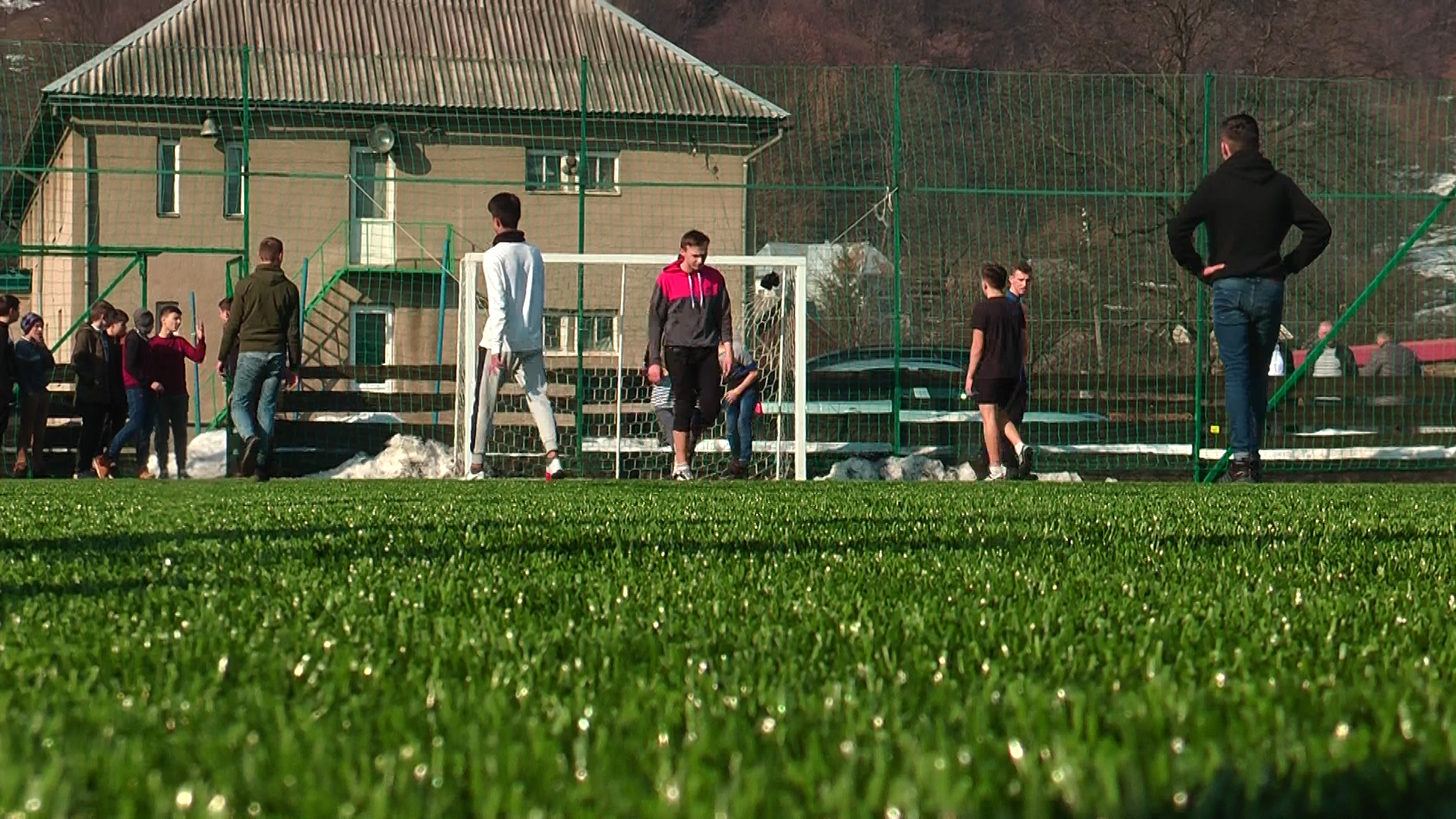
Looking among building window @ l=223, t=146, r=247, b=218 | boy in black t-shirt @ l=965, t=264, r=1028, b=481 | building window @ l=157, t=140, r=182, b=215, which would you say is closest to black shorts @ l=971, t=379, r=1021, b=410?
boy in black t-shirt @ l=965, t=264, r=1028, b=481

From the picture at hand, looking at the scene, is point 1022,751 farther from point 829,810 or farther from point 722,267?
point 722,267

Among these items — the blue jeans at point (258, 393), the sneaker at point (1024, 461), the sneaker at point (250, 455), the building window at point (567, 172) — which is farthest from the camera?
the building window at point (567, 172)

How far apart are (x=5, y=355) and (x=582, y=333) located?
5.41 m

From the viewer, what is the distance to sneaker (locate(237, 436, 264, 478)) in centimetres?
1301

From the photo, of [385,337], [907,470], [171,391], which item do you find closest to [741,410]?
[907,470]

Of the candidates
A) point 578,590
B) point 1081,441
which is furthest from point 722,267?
point 578,590

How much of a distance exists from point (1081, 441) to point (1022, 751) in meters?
16.0

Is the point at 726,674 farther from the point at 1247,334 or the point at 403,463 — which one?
the point at 403,463

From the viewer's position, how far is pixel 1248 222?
34.2 ft

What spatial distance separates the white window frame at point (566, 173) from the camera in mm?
17703

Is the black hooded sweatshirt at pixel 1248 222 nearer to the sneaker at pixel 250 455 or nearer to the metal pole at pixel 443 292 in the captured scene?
the sneaker at pixel 250 455

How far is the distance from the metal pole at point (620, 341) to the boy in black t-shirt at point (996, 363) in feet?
11.5

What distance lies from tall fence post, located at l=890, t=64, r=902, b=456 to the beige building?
1102mm

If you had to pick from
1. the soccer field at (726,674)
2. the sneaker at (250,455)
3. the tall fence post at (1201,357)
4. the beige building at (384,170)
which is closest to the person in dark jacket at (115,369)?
the beige building at (384,170)
